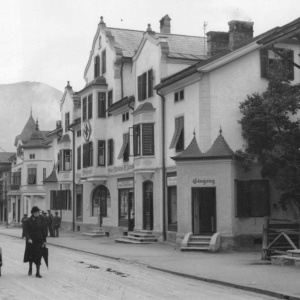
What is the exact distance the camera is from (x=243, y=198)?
2789 cm

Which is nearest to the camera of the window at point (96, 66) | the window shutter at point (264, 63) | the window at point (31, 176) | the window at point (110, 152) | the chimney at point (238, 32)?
the window shutter at point (264, 63)

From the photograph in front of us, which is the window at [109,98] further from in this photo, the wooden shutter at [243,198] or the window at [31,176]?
the window at [31,176]

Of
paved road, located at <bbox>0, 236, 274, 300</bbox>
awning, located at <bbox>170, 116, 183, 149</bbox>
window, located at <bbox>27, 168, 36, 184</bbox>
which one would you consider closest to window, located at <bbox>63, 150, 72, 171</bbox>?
awning, located at <bbox>170, 116, 183, 149</bbox>

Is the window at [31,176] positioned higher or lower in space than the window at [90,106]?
lower

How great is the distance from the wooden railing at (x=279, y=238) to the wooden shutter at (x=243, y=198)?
5489 mm

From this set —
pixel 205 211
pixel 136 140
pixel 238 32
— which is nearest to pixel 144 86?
pixel 136 140

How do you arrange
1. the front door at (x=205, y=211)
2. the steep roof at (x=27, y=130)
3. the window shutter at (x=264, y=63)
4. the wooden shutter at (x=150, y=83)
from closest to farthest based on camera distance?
the front door at (x=205, y=211)
the window shutter at (x=264, y=63)
the wooden shutter at (x=150, y=83)
the steep roof at (x=27, y=130)

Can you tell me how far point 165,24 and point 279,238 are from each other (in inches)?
956

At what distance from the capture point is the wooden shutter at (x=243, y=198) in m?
27.7

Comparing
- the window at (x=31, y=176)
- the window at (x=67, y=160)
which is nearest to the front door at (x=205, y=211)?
the window at (x=67, y=160)

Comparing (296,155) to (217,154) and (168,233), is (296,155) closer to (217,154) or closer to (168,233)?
(217,154)

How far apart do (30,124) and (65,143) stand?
40.3 metres

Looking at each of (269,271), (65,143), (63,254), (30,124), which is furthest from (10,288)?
(30,124)

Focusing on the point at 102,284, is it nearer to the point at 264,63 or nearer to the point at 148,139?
the point at 264,63
